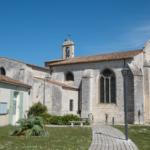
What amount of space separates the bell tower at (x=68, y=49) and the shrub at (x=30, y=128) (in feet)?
91.3

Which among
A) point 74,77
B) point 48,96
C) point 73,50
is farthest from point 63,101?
point 73,50

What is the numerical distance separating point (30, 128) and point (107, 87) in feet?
60.8

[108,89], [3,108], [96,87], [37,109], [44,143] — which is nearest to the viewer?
[44,143]

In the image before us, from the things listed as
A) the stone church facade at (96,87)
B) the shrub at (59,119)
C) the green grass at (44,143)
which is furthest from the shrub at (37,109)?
the green grass at (44,143)

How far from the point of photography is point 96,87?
34.6 metres

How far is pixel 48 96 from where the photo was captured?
3228 centimetres

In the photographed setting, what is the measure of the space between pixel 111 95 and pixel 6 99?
1345cm

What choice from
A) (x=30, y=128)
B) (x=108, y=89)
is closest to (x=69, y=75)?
(x=108, y=89)

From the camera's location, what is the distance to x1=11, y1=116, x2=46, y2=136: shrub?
1667cm

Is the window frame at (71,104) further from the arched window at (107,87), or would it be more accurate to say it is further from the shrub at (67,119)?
the shrub at (67,119)

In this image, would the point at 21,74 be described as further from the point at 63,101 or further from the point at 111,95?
the point at 111,95

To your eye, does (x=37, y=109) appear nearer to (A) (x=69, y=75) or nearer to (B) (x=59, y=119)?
(B) (x=59, y=119)

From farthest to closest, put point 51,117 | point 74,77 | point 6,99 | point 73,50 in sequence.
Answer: point 73,50, point 74,77, point 51,117, point 6,99

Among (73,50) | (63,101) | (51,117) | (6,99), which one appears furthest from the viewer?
(73,50)
